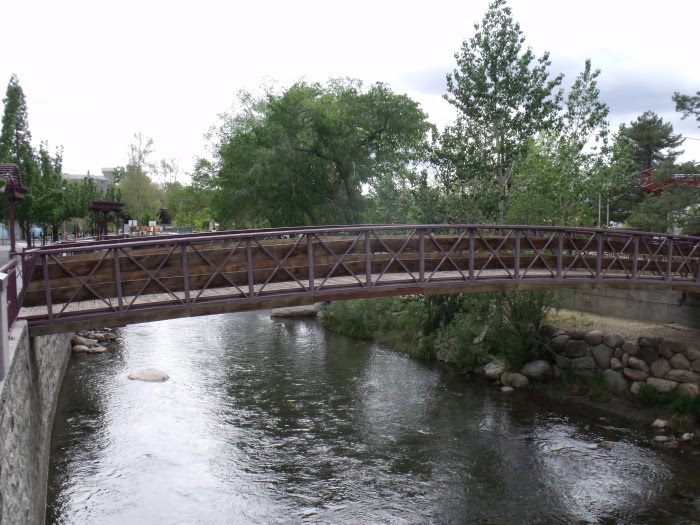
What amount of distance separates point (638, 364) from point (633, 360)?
0.52 ft

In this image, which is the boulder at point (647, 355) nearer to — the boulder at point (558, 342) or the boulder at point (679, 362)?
the boulder at point (679, 362)

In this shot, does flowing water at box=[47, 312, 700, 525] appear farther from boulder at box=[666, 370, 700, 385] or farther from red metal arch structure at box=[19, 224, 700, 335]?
red metal arch structure at box=[19, 224, 700, 335]

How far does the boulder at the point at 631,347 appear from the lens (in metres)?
16.3

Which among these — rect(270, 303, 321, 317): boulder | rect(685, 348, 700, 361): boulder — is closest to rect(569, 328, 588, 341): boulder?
rect(685, 348, 700, 361): boulder

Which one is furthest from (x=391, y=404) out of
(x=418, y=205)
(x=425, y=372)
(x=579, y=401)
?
(x=418, y=205)

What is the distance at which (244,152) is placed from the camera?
32562 millimetres

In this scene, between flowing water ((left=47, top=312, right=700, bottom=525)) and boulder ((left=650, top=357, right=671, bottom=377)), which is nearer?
flowing water ((left=47, top=312, right=700, bottom=525))

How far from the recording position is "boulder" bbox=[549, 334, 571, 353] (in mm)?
18031

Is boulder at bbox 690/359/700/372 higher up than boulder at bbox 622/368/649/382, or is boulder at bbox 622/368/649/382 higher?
boulder at bbox 690/359/700/372

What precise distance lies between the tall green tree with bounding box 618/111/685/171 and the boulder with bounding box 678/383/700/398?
3070cm

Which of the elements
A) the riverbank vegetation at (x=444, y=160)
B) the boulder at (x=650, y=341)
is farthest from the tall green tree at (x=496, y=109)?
the boulder at (x=650, y=341)

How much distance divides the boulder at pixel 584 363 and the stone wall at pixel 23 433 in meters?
13.9

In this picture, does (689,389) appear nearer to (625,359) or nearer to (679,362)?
(679,362)

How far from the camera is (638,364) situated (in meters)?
16.2
